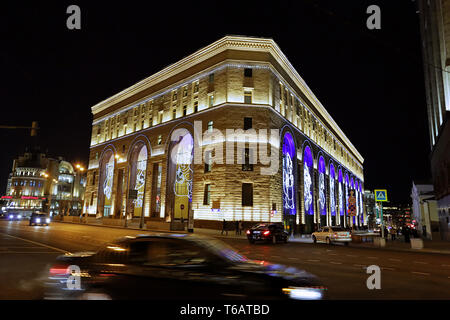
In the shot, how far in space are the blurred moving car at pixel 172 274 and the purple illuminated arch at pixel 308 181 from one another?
42.4 metres

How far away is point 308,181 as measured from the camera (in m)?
48.6

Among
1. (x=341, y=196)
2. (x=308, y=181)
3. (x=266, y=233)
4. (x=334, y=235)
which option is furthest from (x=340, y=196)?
(x=266, y=233)

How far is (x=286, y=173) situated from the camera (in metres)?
40.1

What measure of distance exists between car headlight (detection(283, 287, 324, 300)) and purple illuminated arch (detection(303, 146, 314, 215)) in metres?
42.6

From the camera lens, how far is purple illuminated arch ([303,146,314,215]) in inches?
1848

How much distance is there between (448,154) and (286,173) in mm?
17897

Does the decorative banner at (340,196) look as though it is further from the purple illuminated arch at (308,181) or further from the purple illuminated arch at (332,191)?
the purple illuminated arch at (308,181)

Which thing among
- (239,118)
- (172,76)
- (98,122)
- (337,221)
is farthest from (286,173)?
(98,122)

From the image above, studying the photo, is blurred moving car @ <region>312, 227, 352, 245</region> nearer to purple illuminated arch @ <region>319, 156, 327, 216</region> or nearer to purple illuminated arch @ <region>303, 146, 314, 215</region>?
purple illuminated arch @ <region>303, 146, 314, 215</region>

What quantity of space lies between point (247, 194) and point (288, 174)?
848 centimetres

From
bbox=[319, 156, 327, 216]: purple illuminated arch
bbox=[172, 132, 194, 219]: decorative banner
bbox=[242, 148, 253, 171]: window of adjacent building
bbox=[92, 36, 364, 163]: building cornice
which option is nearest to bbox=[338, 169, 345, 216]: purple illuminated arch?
bbox=[319, 156, 327, 216]: purple illuminated arch

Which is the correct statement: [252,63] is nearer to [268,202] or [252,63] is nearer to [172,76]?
[172,76]

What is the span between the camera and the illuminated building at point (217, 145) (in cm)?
3572

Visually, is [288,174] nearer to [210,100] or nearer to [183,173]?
[210,100]
